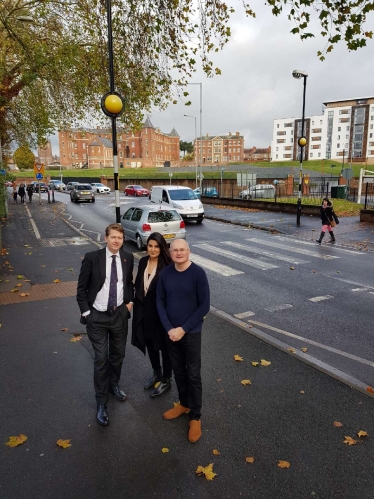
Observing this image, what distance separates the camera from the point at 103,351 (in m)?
3.84

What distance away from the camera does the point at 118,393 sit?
4223mm

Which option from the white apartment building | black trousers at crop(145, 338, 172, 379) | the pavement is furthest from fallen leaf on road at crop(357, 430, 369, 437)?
the white apartment building

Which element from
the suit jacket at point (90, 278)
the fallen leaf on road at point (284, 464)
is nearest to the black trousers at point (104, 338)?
the suit jacket at point (90, 278)

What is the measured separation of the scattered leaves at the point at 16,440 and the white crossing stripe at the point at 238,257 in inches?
324

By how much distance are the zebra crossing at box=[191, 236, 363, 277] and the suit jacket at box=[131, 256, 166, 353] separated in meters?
6.08

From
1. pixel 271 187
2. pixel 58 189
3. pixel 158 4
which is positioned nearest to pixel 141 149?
pixel 58 189

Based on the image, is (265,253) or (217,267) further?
(265,253)

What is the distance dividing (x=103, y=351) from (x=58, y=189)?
65887mm

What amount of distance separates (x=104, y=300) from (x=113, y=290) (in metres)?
0.14

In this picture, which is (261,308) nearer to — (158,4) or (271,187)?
(158,4)

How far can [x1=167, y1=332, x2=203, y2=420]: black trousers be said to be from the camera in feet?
11.7

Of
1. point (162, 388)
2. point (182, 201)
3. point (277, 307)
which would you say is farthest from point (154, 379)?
point (182, 201)

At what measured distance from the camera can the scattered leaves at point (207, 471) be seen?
3.04m

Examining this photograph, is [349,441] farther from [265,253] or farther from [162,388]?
[265,253]
